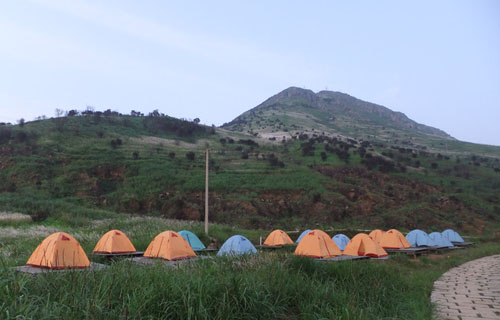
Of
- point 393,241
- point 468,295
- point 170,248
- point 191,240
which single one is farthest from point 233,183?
point 468,295

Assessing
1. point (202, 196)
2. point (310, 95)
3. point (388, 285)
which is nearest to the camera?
point (388, 285)

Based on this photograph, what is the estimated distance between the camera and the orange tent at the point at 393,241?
18.9 metres

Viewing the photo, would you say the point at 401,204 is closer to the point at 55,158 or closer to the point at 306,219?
the point at 306,219

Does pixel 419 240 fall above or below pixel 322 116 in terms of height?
below

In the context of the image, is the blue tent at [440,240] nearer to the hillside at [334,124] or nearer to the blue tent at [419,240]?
the blue tent at [419,240]

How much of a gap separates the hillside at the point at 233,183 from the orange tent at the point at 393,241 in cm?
1186

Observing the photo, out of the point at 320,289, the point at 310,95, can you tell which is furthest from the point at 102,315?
the point at 310,95

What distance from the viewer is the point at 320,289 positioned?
17.0 feet

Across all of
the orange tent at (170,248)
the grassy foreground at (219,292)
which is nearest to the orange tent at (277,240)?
the orange tent at (170,248)

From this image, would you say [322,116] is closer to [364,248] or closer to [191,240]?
[364,248]

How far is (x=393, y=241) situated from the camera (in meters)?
19.0

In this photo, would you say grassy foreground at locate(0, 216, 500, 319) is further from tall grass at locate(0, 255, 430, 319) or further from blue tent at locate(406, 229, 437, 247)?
blue tent at locate(406, 229, 437, 247)

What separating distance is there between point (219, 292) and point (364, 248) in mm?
12796

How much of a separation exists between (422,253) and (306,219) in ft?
48.3
